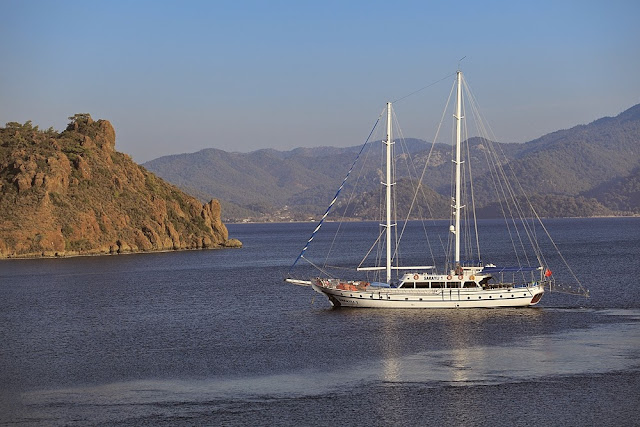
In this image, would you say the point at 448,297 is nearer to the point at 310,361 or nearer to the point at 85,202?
the point at 310,361

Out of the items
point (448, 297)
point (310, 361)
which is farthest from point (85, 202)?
point (310, 361)

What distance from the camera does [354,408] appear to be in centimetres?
3962

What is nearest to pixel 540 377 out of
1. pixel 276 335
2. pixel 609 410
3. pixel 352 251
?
pixel 609 410

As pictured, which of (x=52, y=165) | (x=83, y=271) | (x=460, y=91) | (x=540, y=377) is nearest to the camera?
(x=540, y=377)

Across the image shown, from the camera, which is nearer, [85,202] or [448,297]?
[448,297]

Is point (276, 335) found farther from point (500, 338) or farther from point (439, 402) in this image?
point (439, 402)

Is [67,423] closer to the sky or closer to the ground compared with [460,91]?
closer to the ground

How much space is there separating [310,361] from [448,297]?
20.1 metres

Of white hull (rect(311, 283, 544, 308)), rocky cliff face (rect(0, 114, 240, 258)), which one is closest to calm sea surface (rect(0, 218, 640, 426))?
white hull (rect(311, 283, 544, 308))

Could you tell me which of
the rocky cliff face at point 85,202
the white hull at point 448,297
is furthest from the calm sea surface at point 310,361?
the rocky cliff face at point 85,202

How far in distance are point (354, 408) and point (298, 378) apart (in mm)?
6722

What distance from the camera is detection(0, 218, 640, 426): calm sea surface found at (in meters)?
39.1

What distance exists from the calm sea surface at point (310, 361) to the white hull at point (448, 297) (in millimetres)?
867

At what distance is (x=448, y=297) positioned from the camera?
67.8 metres
